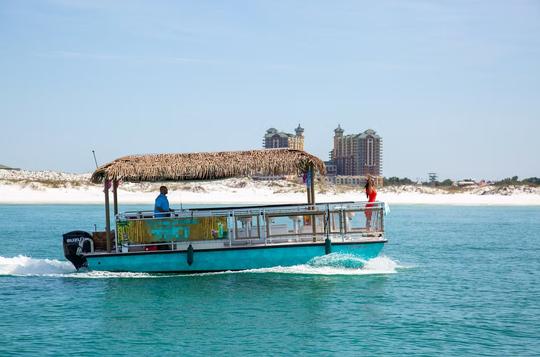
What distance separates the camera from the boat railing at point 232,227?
771 inches

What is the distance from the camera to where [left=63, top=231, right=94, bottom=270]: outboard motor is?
20.0 metres

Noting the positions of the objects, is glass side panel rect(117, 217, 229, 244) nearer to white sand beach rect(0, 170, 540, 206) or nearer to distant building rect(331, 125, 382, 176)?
white sand beach rect(0, 170, 540, 206)

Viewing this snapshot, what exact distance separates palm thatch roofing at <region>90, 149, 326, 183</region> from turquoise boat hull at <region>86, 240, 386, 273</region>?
1.93 meters

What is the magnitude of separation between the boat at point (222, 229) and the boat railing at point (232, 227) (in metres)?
0.03

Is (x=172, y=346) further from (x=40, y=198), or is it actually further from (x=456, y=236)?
(x=40, y=198)

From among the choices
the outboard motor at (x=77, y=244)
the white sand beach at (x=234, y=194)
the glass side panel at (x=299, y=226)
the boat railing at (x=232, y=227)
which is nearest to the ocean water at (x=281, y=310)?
the outboard motor at (x=77, y=244)

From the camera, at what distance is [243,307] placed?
16078mm

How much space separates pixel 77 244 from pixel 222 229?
3858 mm

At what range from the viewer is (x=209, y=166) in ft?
65.3

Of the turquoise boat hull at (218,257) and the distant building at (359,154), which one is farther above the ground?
the distant building at (359,154)

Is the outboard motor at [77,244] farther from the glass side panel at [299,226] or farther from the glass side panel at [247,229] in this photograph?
the glass side panel at [299,226]

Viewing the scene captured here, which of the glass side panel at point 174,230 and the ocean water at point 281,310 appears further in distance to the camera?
the glass side panel at point 174,230

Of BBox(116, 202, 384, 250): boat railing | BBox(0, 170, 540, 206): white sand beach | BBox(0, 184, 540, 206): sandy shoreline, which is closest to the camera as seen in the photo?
BBox(116, 202, 384, 250): boat railing

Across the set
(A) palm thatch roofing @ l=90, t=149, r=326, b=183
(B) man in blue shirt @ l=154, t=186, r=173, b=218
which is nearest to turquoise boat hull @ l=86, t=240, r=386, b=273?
(B) man in blue shirt @ l=154, t=186, r=173, b=218
